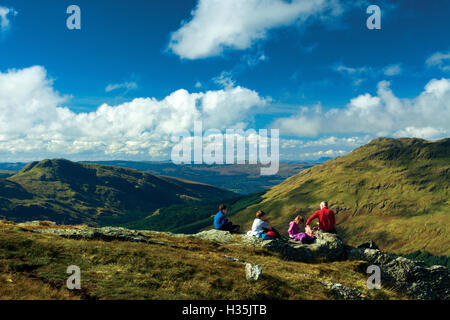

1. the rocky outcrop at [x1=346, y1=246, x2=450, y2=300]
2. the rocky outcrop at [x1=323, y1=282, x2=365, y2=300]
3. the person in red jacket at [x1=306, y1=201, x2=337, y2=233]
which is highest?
the person in red jacket at [x1=306, y1=201, x2=337, y2=233]

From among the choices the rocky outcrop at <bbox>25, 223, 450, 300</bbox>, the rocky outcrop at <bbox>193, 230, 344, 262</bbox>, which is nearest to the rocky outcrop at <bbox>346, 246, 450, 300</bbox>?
the rocky outcrop at <bbox>25, 223, 450, 300</bbox>

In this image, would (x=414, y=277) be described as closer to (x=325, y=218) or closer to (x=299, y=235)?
(x=325, y=218)

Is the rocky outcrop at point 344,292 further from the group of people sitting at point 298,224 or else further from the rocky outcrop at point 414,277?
the group of people sitting at point 298,224

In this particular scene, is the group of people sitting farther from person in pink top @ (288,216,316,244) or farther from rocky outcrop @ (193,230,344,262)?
rocky outcrop @ (193,230,344,262)

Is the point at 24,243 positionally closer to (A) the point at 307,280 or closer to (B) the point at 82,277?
(B) the point at 82,277

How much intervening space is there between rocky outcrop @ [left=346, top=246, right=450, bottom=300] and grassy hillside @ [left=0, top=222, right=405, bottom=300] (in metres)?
4.46

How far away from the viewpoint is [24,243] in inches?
671

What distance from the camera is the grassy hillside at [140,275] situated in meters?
12.6

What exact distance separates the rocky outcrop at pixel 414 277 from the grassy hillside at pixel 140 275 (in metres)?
4.46

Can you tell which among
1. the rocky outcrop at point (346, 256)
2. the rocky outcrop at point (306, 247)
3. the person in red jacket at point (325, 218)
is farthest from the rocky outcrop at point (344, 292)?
the person in red jacket at point (325, 218)

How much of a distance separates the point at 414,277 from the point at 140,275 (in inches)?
909

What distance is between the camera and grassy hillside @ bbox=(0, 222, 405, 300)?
1262cm
